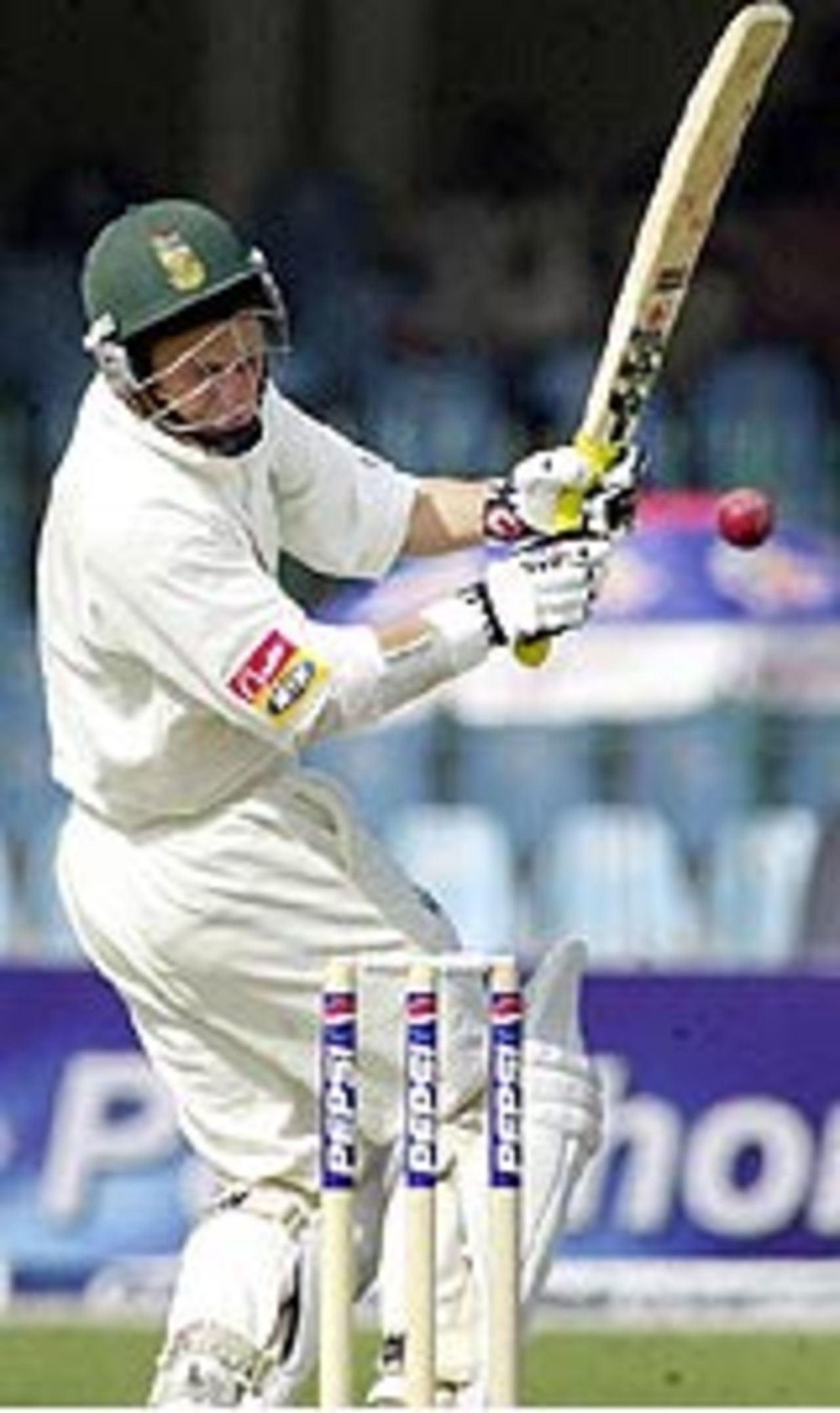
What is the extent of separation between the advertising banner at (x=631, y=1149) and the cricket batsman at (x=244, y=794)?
7.27 feet

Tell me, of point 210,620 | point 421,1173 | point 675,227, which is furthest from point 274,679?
point 675,227

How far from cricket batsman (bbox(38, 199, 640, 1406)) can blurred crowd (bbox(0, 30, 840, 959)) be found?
10.1ft

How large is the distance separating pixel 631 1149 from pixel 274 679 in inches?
106

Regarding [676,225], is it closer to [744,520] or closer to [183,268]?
[744,520]

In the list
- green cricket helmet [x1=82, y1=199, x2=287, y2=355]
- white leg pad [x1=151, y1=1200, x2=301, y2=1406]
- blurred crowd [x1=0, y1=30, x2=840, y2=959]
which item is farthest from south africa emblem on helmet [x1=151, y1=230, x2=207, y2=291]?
blurred crowd [x1=0, y1=30, x2=840, y2=959]

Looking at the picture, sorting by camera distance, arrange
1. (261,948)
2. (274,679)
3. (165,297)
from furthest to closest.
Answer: (261,948), (165,297), (274,679)

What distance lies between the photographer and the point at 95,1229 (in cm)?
931

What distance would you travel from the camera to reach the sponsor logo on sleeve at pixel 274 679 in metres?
6.70

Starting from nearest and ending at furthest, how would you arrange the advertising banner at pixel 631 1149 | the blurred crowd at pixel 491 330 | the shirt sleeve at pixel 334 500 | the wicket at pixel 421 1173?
1. the wicket at pixel 421 1173
2. the shirt sleeve at pixel 334 500
3. the advertising banner at pixel 631 1149
4. the blurred crowd at pixel 491 330

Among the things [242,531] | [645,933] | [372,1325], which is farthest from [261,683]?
[645,933]

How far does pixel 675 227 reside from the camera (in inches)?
281

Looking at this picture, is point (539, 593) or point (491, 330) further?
point (491, 330)

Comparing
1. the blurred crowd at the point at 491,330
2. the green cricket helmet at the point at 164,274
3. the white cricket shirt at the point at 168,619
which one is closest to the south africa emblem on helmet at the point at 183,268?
the green cricket helmet at the point at 164,274

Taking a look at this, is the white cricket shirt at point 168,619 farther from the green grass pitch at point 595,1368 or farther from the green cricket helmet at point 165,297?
the green grass pitch at point 595,1368
